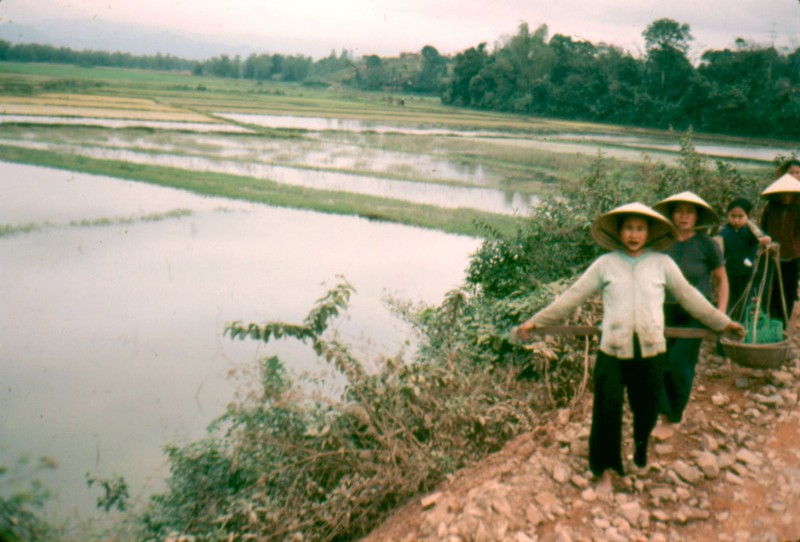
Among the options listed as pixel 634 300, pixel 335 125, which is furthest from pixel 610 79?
pixel 634 300

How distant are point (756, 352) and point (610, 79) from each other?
24.8 meters

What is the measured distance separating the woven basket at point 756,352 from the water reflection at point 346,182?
38.1ft

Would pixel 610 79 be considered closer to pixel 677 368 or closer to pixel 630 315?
pixel 677 368

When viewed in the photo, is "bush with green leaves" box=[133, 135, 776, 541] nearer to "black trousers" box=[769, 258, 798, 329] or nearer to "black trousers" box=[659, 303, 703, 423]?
"black trousers" box=[659, 303, 703, 423]

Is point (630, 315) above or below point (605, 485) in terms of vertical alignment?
above

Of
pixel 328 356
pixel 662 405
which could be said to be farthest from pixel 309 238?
pixel 662 405

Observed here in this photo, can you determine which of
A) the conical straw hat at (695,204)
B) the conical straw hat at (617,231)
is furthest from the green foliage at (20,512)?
the conical straw hat at (695,204)

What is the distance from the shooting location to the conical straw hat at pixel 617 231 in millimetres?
3418

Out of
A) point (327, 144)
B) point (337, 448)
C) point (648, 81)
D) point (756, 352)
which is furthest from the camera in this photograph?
point (327, 144)

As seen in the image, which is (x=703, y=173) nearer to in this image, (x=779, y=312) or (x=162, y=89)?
(x=779, y=312)

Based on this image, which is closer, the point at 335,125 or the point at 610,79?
the point at 610,79

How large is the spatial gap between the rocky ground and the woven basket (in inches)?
11.8

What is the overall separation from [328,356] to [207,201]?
1179cm

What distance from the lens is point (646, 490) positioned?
139 inches
